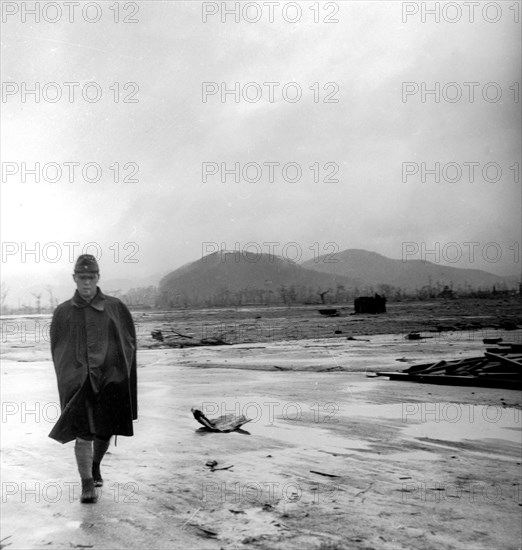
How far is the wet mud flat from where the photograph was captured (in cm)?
290

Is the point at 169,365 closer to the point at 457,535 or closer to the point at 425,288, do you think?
the point at 425,288

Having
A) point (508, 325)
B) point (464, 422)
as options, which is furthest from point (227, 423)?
point (508, 325)

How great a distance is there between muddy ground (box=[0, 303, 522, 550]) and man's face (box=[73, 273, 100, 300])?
44 cm

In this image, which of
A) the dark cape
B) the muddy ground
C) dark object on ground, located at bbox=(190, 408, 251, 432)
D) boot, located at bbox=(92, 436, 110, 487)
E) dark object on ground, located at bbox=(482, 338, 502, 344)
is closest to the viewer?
the dark cape

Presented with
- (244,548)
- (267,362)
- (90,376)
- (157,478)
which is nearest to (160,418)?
(157,478)

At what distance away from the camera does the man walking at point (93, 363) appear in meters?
1.69

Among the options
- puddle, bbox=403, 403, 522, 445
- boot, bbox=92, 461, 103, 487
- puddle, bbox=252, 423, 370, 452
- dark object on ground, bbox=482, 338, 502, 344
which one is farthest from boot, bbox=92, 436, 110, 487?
dark object on ground, bbox=482, 338, 502, 344

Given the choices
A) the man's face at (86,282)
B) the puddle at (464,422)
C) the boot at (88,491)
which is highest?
the man's face at (86,282)

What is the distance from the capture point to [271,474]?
3898mm

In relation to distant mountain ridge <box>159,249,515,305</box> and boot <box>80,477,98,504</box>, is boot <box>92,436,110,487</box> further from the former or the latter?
distant mountain ridge <box>159,249,515,305</box>

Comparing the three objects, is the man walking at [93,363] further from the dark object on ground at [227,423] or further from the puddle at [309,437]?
the puddle at [309,437]

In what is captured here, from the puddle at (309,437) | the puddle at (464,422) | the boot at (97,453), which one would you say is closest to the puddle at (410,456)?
the puddle at (309,437)

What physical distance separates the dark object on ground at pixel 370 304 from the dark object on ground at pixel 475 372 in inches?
50.9

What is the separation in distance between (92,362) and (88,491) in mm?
832
